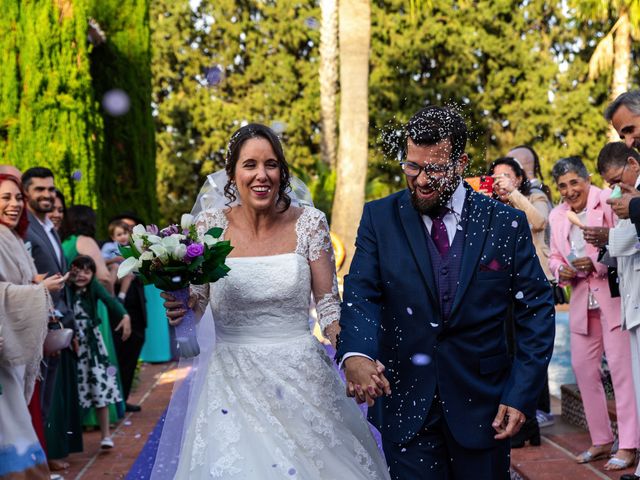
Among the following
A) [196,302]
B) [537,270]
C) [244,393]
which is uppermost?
[537,270]

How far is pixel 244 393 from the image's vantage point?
4469mm

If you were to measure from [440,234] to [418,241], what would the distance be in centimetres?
11

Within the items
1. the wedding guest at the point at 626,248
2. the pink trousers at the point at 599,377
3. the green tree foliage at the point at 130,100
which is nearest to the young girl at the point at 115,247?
the green tree foliage at the point at 130,100

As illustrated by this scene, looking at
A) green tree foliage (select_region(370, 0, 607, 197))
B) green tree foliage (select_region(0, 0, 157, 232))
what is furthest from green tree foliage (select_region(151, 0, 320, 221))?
green tree foliage (select_region(0, 0, 157, 232))

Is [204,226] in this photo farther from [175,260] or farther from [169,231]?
[175,260]

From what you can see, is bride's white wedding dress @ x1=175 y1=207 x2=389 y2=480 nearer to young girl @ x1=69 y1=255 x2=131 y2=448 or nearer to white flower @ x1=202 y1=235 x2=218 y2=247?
white flower @ x1=202 y1=235 x2=218 y2=247

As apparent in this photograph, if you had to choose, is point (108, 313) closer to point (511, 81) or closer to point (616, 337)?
point (616, 337)

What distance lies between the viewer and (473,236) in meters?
3.66

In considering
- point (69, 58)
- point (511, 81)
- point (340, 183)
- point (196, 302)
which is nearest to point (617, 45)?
point (511, 81)

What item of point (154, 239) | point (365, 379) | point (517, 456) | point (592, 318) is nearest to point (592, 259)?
point (592, 318)

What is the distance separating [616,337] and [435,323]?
3.44 meters

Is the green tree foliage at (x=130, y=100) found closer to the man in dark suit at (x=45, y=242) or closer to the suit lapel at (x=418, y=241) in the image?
the man in dark suit at (x=45, y=242)

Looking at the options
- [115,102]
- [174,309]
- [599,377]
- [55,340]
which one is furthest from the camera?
[115,102]

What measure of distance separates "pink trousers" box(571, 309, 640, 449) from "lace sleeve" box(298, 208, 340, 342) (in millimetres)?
2718
